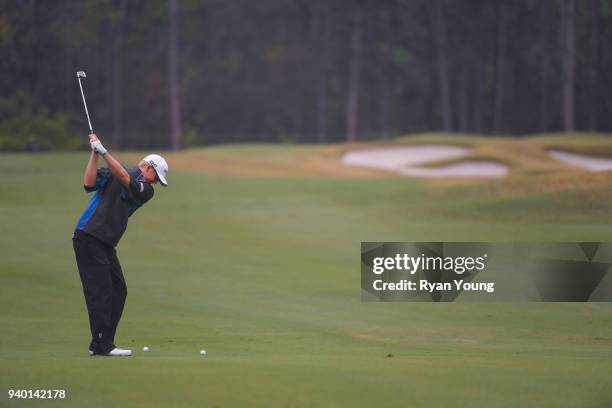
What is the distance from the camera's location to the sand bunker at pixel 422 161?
135 feet

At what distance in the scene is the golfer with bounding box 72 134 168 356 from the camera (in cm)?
1038

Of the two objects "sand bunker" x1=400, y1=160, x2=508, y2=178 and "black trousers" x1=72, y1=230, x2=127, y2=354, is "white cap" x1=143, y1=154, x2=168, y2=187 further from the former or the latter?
"sand bunker" x1=400, y1=160, x2=508, y2=178

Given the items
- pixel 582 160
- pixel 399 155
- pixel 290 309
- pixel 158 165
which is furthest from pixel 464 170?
pixel 158 165

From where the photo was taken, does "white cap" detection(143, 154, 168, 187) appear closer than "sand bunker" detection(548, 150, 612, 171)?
Yes

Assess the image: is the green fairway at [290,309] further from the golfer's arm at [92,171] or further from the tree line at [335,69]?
the tree line at [335,69]

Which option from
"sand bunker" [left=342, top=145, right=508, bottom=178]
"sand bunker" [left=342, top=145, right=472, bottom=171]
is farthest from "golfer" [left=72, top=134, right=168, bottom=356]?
"sand bunker" [left=342, top=145, right=472, bottom=171]

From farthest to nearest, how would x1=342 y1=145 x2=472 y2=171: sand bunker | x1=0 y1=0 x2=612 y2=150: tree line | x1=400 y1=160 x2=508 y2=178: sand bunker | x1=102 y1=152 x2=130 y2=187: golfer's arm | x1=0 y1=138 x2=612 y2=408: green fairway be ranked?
x1=0 y1=0 x2=612 y2=150: tree line < x1=342 y1=145 x2=472 y2=171: sand bunker < x1=400 y1=160 x2=508 y2=178: sand bunker < x1=102 y1=152 x2=130 y2=187: golfer's arm < x1=0 y1=138 x2=612 y2=408: green fairway

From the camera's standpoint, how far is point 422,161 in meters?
43.8

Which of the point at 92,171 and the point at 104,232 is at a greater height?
the point at 92,171

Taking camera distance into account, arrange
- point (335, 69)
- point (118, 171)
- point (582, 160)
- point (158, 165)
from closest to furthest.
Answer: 1. point (118, 171)
2. point (158, 165)
3. point (582, 160)
4. point (335, 69)

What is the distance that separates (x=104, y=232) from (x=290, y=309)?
19.2 feet

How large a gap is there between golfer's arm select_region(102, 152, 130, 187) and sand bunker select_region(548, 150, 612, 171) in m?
32.7

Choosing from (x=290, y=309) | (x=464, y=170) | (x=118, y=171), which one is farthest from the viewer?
(x=464, y=170)

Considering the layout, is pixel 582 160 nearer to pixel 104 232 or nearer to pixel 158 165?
pixel 158 165
